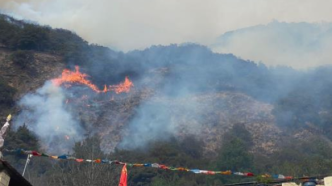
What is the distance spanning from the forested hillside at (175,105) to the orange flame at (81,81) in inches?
47.1

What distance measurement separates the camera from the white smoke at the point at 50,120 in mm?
57562

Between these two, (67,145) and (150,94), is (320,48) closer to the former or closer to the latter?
(150,94)

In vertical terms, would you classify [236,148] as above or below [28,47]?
below

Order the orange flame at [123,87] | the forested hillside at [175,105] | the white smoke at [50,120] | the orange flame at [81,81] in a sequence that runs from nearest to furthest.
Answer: the forested hillside at [175,105], the white smoke at [50,120], the orange flame at [81,81], the orange flame at [123,87]

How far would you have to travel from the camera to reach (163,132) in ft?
208

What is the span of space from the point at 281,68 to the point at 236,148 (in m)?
48.0

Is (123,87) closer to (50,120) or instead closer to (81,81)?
(81,81)

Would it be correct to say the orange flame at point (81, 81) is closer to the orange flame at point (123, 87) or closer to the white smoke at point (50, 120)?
the orange flame at point (123, 87)

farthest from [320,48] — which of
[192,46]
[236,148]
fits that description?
[236,148]

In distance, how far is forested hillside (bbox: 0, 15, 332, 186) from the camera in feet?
155

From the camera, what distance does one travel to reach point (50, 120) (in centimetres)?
6238

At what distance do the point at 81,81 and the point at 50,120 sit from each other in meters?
14.5

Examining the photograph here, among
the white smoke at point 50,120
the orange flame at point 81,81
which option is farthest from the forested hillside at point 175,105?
the orange flame at point 81,81

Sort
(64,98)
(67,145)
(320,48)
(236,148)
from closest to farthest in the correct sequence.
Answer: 1. (236,148)
2. (67,145)
3. (64,98)
4. (320,48)
